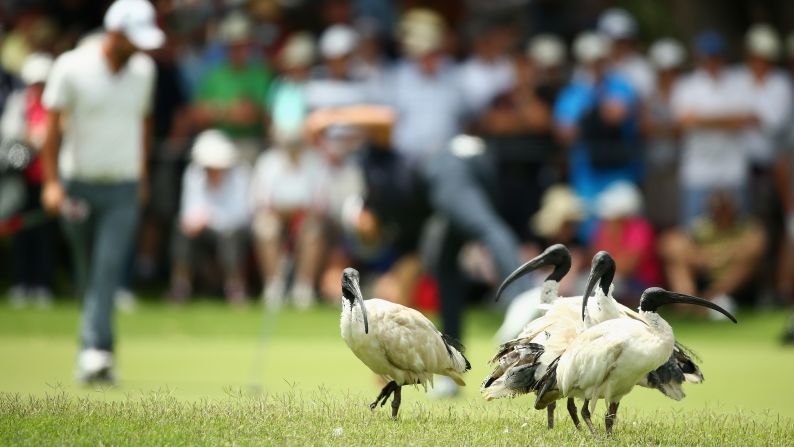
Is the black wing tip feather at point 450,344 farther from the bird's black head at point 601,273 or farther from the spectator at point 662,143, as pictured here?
the spectator at point 662,143

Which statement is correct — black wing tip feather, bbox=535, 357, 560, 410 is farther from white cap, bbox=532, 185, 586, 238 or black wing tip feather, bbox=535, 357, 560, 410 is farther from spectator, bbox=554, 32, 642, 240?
spectator, bbox=554, 32, 642, 240

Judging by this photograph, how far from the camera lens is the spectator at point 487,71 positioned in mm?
20266

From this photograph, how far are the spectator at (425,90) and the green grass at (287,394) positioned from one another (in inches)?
99.5

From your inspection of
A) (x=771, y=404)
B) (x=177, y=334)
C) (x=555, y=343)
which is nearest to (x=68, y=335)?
(x=177, y=334)

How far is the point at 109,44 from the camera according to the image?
1259 cm


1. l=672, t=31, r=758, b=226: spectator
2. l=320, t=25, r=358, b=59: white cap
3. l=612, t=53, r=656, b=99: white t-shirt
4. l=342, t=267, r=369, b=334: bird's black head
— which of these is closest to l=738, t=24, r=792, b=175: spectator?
l=672, t=31, r=758, b=226: spectator

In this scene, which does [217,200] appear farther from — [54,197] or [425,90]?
[54,197]

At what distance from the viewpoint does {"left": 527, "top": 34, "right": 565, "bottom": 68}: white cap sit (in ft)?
68.6

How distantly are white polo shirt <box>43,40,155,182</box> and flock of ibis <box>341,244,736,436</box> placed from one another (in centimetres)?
465

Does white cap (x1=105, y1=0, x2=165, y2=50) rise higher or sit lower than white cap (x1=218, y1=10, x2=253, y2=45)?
lower

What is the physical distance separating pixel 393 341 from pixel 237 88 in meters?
13.0

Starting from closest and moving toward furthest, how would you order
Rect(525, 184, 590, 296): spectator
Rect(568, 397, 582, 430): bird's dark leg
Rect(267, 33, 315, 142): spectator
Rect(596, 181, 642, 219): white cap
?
Rect(568, 397, 582, 430): bird's dark leg, Rect(596, 181, 642, 219): white cap, Rect(525, 184, 590, 296): spectator, Rect(267, 33, 315, 142): spectator

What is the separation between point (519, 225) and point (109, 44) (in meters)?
8.32

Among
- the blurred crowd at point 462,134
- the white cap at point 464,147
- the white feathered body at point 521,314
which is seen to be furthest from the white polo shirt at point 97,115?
the blurred crowd at point 462,134
